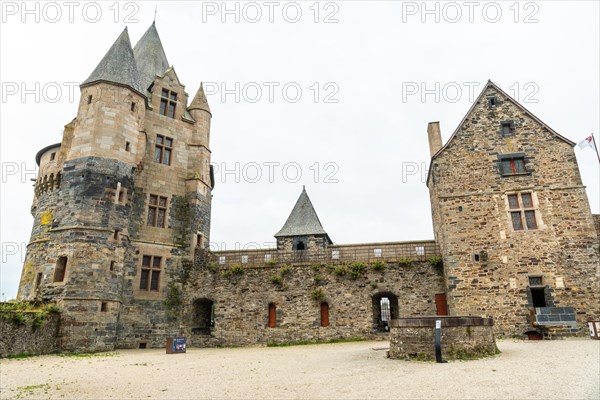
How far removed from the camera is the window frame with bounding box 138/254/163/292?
61.9ft

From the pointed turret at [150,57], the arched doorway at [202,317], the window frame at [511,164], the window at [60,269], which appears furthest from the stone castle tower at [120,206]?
the window frame at [511,164]

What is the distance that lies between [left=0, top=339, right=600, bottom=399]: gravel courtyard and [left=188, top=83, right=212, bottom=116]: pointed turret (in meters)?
15.4

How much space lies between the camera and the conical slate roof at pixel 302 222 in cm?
3077

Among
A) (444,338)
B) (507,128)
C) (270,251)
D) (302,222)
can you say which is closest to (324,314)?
(270,251)

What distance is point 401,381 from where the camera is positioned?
7887 mm

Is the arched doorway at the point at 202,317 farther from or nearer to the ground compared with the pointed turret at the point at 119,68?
nearer to the ground

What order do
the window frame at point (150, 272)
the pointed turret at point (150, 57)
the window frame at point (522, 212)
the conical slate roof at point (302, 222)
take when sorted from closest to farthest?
the window frame at point (522, 212) → the window frame at point (150, 272) → the pointed turret at point (150, 57) → the conical slate roof at point (302, 222)

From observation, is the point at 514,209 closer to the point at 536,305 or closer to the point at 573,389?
the point at 536,305

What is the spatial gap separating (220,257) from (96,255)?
20.6 ft

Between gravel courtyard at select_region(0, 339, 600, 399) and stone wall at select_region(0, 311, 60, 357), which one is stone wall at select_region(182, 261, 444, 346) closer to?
stone wall at select_region(0, 311, 60, 357)

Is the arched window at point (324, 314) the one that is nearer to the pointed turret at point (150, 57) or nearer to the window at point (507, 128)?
the window at point (507, 128)

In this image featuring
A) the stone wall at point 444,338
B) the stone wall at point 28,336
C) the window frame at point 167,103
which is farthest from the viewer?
the window frame at point 167,103

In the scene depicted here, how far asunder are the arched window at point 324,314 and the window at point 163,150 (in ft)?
36.9

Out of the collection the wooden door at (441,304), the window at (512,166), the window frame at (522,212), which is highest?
the window at (512,166)
